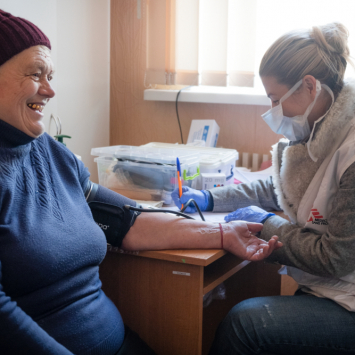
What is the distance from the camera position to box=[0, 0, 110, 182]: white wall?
1.99m

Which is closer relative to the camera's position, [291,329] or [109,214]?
[291,329]

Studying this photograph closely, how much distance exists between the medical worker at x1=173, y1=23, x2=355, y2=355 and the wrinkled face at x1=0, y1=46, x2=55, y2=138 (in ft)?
2.14

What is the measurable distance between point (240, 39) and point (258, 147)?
58 centimetres

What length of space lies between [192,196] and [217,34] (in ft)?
3.65

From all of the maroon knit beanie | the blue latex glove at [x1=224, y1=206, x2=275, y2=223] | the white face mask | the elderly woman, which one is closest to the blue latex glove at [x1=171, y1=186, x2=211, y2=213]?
the blue latex glove at [x1=224, y1=206, x2=275, y2=223]

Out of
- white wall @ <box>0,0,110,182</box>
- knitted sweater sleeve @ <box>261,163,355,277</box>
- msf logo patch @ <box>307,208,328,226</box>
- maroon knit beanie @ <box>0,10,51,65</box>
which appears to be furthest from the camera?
white wall @ <box>0,0,110,182</box>

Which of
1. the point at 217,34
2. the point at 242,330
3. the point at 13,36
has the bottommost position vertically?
the point at 242,330

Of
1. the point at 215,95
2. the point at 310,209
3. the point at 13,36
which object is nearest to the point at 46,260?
the point at 13,36

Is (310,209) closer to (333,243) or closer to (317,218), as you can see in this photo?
(317,218)

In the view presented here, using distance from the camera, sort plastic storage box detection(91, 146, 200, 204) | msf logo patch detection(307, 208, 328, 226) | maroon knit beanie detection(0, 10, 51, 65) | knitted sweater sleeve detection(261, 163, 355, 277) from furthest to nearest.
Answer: plastic storage box detection(91, 146, 200, 204)
msf logo patch detection(307, 208, 328, 226)
knitted sweater sleeve detection(261, 163, 355, 277)
maroon knit beanie detection(0, 10, 51, 65)

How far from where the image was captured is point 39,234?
919 mm

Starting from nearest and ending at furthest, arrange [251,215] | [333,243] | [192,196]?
[333,243], [251,215], [192,196]

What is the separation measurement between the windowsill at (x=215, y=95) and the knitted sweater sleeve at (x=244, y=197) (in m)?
0.75

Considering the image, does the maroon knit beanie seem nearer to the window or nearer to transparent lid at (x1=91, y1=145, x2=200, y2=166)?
transparent lid at (x1=91, y1=145, x2=200, y2=166)
